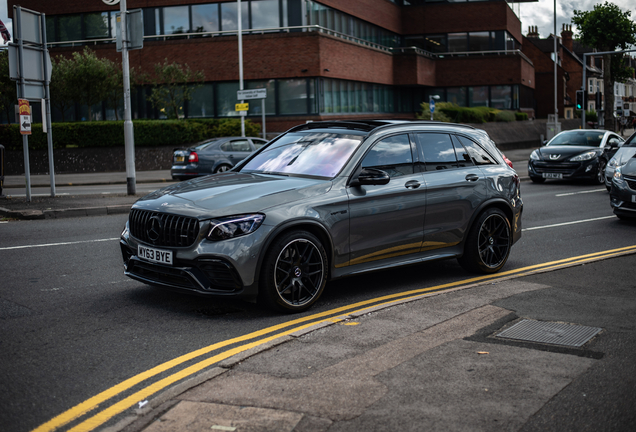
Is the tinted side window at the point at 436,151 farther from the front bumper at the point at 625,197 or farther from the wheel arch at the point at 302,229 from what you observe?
the front bumper at the point at 625,197

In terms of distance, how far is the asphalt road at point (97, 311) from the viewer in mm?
4387

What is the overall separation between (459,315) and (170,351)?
2.43 m

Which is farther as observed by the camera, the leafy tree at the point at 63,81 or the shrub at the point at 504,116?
the shrub at the point at 504,116

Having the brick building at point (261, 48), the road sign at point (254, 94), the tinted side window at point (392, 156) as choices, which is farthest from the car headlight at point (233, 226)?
the brick building at point (261, 48)

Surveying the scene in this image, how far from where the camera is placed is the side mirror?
21.1 feet

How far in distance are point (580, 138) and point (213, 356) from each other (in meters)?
19.1

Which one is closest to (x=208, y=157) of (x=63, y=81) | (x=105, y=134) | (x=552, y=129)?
(x=105, y=134)

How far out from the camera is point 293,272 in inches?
234

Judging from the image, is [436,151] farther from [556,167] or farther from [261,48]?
[261,48]

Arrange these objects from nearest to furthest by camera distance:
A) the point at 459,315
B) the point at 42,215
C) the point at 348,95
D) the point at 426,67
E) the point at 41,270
Result: 1. the point at 459,315
2. the point at 41,270
3. the point at 42,215
4. the point at 348,95
5. the point at 426,67

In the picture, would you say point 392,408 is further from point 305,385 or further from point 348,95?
point 348,95

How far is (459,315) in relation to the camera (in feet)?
19.1

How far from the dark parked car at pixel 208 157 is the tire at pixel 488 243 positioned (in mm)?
14415

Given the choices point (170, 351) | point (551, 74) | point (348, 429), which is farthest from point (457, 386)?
point (551, 74)
